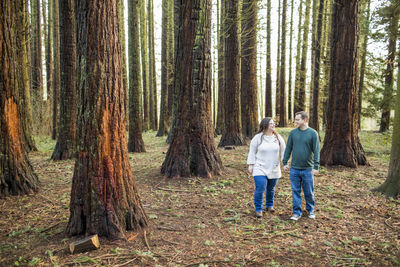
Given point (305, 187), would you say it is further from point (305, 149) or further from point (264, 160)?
point (264, 160)

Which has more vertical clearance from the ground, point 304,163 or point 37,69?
point 37,69

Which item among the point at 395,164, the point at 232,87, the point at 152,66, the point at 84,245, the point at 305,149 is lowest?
the point at 84,245

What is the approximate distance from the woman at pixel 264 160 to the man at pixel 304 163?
24cm

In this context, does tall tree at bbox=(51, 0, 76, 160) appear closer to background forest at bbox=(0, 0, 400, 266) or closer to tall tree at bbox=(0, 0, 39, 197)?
background forest at bbox=(0, 0, 400, 266)

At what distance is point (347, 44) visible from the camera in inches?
330

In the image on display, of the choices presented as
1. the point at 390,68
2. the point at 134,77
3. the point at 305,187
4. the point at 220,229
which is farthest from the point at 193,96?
the point at 390,68

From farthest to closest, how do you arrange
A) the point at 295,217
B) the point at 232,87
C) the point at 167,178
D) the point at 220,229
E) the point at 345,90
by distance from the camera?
the point at 232,87, the point at 345,90, the point at 167,178, the point at 295,217, the point at 220,229

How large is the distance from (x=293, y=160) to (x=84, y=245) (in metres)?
3.62

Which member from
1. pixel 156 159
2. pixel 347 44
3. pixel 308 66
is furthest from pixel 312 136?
pixel 308 66

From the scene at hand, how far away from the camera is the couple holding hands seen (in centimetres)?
493

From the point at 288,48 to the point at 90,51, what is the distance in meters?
20.4

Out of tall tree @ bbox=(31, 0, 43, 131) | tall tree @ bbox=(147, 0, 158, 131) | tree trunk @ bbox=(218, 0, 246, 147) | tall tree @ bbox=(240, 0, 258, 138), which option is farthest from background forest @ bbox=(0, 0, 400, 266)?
tall tree @ bbox=(147, 0, 158, 131)

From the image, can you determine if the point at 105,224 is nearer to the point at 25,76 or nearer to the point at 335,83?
the point at 335,83

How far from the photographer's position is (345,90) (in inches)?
330
